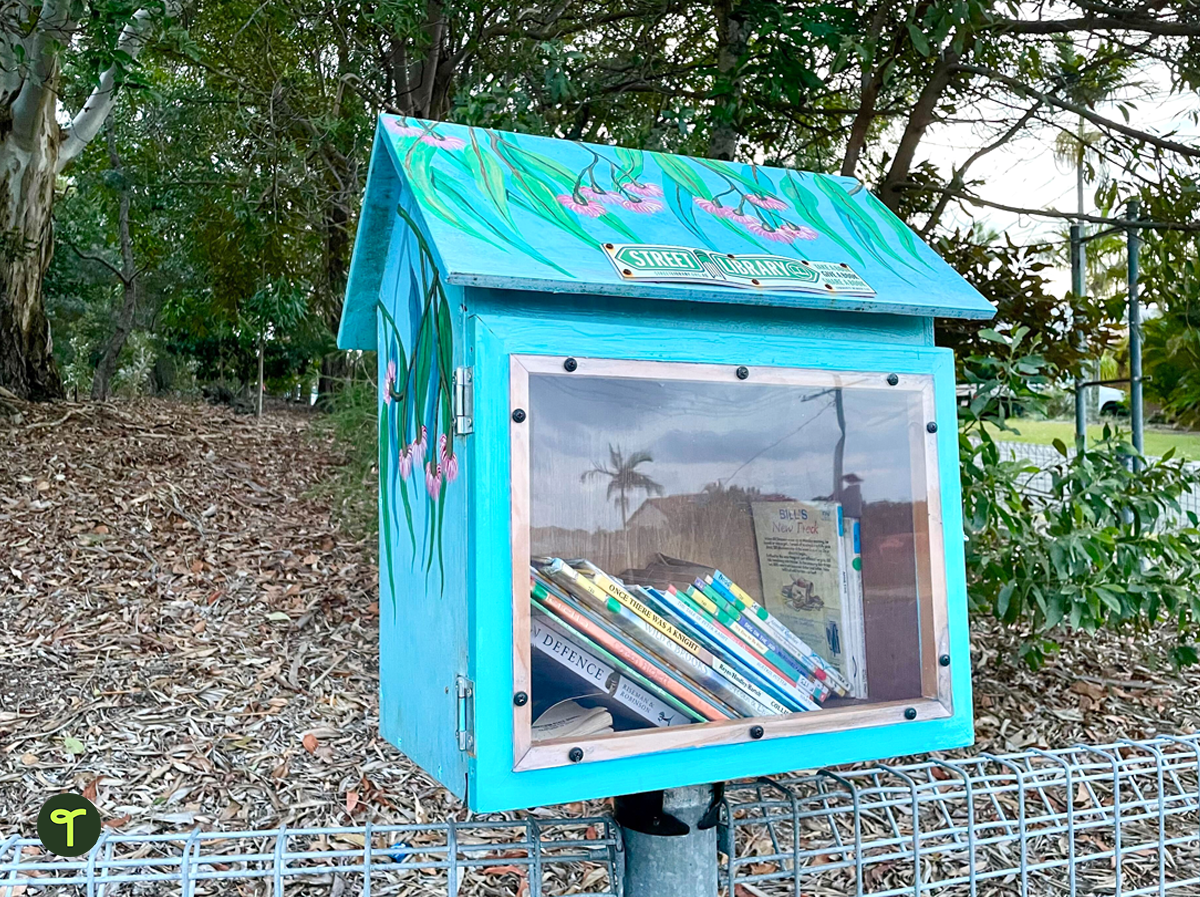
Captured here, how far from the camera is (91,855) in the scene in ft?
4.54

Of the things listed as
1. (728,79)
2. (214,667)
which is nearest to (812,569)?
(728,79)

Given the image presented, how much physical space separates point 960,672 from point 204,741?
2452mm

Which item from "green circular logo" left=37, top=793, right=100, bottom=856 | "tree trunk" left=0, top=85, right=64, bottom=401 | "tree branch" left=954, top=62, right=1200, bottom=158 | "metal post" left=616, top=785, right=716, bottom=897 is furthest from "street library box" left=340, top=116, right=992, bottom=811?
Answer: "tree trunk" left=0, top=85, right=64, bottom=401

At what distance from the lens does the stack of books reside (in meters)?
1.42

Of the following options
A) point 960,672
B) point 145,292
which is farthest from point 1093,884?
point 145,292

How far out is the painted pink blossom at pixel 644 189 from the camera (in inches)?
65.4

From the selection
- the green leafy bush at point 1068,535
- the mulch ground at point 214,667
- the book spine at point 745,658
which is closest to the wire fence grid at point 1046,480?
the green leafy bush at point 1068,535

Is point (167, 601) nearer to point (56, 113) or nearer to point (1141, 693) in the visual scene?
point (1141, 693)

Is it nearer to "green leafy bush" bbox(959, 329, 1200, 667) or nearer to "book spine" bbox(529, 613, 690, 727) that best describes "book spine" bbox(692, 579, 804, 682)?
"book spine" bbox(529, 613, 690, 727)

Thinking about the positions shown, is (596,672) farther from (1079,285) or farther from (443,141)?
(1079,285)

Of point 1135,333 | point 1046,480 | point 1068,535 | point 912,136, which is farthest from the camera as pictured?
point 1046,480

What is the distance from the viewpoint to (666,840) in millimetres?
1553

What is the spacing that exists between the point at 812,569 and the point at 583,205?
0.70 metres

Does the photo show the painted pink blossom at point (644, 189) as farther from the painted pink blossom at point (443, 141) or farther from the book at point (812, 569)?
the book at point (812, 569)
